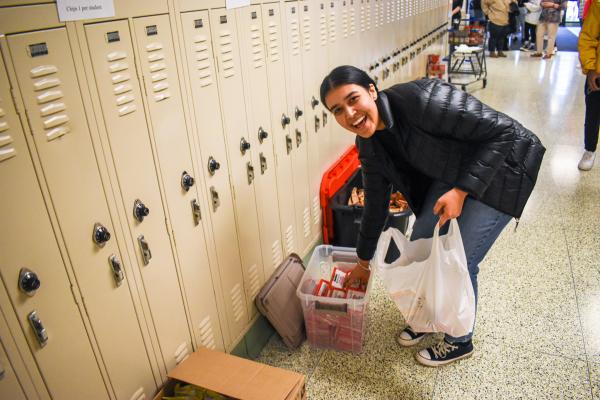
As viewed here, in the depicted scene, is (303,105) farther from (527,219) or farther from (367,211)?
(527,219)

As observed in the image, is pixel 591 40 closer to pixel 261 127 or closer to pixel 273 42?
pixel 273 42

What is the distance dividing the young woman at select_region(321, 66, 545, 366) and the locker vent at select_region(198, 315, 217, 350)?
2.87 feet

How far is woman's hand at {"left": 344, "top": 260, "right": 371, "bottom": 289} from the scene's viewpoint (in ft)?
6.94

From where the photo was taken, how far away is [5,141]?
997 mm

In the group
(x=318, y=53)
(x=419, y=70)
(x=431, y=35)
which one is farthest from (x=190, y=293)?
(x=431, y=35)

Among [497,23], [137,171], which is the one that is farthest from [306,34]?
[497,23]

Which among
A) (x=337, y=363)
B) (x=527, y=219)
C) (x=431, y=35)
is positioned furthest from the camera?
(x=431, y=35)

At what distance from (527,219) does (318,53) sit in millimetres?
1976

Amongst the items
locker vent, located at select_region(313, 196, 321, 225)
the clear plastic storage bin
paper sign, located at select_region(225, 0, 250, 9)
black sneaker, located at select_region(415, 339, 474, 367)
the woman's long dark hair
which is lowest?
black sneaker, located at select_region(415, 339, 474, 367)

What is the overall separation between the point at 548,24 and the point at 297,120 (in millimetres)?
9286

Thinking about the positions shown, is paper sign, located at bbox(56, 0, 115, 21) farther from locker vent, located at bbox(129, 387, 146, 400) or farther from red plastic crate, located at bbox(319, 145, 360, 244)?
red plastic crate, located at bbox(319, 145, 360, 244)

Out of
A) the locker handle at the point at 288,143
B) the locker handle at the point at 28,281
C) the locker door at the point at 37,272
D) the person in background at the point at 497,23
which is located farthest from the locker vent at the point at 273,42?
the person in background at the point at 497,23

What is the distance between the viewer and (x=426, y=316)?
1848 millimetres

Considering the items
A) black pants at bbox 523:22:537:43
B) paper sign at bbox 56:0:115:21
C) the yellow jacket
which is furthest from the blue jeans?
black pants at bbox 523:22:537:43
